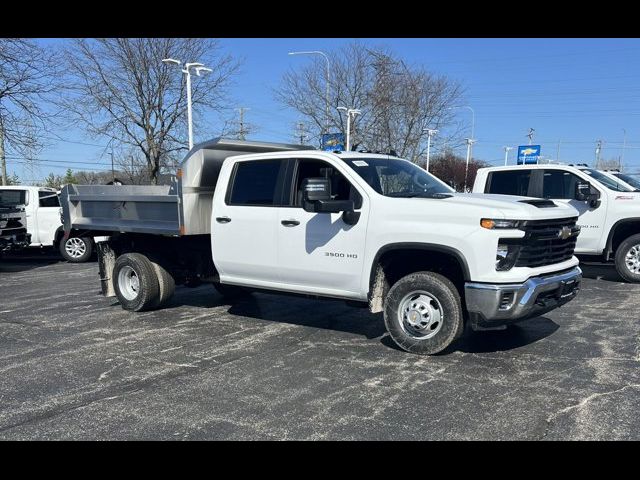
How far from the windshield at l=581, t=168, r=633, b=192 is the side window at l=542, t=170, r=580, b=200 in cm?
31

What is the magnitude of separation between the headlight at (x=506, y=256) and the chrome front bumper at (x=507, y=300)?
18cm

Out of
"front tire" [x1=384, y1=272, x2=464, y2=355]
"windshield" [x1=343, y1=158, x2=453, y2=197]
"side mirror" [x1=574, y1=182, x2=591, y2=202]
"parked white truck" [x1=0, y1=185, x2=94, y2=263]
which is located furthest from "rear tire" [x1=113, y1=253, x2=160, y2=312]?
"side mirror" [x1=574, y1=182, x2=591, y2=202]

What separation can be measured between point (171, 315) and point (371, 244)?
343 cm

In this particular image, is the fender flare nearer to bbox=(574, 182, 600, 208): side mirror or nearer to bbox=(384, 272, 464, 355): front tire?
bbox=(384, 272, 464, 355): front tire

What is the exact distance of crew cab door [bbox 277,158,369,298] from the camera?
218 inches

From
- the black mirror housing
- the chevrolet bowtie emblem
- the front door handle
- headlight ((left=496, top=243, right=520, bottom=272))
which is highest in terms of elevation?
the black mirror housing

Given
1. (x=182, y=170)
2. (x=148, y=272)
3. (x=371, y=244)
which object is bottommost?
(x=148, y=272)

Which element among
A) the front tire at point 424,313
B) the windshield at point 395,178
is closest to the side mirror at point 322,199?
the windshield at point 395,178

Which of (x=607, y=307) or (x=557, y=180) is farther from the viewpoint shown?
(x=557, y=180)

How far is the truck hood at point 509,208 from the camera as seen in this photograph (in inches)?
187

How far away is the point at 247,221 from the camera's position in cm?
627

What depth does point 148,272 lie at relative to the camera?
7.40m
